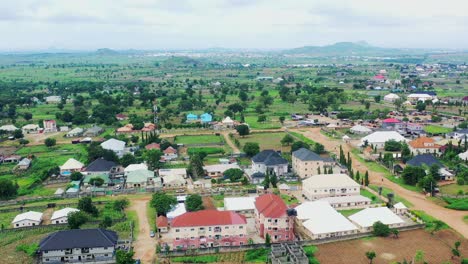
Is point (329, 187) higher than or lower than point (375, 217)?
higher

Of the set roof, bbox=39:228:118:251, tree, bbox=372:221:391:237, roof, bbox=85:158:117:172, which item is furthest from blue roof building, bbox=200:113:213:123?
roof, bbox=39:228:118:251

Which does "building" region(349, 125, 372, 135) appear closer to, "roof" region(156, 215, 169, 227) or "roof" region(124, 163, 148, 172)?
"roof" region(124, 163, 148, 172)

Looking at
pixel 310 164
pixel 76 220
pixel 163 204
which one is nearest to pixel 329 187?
pixel 310 164

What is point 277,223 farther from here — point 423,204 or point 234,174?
point 423,204

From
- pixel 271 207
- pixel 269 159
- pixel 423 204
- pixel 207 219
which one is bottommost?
pixel 423 204

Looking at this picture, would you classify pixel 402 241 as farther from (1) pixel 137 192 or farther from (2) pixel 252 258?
(1) pixel 137 192

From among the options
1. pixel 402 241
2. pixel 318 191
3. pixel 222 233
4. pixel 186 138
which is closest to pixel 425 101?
pixel 186 138

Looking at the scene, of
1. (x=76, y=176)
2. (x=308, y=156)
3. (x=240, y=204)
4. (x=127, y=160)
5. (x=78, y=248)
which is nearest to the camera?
(x=78, y=248)
